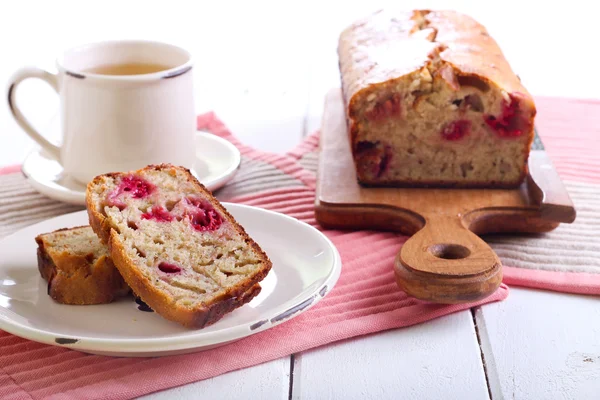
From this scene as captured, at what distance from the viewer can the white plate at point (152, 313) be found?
1.47m

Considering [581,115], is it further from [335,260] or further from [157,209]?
[157,209]

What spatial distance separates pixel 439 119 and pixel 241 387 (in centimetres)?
104

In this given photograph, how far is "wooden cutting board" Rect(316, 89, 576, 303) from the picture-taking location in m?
1.79

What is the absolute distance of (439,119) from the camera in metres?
2.29

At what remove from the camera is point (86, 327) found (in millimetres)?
1575

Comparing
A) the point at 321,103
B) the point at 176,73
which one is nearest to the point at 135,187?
the point at 176,73

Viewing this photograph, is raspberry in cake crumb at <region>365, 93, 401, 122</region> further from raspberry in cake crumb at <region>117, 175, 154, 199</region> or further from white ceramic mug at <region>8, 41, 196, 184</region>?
raspberry in cake crumb at <region>117, 175, 154, 199</region>

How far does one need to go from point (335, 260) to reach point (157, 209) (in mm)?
393

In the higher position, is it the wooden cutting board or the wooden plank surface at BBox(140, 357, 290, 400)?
the wooden cutting board

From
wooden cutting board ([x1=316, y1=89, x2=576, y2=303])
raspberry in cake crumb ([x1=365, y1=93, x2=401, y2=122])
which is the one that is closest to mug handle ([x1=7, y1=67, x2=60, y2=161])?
wooden cutting board ([x1=316, y1=89, x2=576, y2=303])

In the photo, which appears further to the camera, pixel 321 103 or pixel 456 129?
pixel 321 103

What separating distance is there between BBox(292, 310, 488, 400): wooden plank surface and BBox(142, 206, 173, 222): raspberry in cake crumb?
1.36 feet

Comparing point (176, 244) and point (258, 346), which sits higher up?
point (176, 244)

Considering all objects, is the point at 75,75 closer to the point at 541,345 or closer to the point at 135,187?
the point at 135,187
